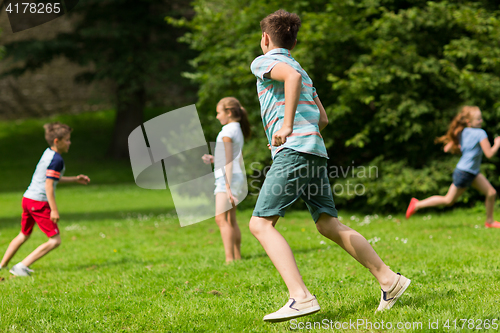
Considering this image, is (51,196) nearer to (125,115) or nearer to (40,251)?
(40,251)

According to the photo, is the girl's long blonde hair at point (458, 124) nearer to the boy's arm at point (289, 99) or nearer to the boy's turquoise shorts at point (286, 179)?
the boy's turquoise shorts at point (286, 179)

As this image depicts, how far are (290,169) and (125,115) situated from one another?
22878 millimetres

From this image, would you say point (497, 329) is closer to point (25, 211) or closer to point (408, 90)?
point (25, 211)

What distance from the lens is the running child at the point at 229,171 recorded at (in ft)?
17.0

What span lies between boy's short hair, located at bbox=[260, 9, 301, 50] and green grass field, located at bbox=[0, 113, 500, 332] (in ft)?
5.99

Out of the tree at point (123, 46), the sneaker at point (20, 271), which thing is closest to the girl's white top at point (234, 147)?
the sneaker at point (20, 271)

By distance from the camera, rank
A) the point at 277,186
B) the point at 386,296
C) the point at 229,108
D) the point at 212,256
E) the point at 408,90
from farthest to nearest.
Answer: the point at 408,90
the point at 212,256
the point at 229,108
the point at 386,296
the point at 277,186

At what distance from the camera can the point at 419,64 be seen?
8.98 metres

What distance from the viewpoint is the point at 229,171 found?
204 inches

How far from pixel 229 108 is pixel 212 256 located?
184 cm

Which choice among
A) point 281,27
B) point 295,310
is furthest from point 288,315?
point 281,27

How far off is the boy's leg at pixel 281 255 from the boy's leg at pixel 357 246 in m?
0.39

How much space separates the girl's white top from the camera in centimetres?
522

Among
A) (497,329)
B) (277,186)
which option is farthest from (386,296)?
(277,186)
